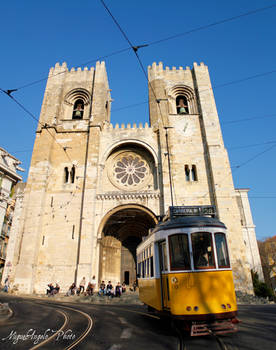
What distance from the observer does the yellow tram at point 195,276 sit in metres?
4.57

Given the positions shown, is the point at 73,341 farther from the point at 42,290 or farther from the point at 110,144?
the point at 110,144

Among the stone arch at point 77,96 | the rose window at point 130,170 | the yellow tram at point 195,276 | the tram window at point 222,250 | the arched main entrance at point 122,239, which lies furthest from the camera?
the stone arch at point 77,96

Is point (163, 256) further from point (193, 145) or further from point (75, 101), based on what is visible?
point (75, 101)

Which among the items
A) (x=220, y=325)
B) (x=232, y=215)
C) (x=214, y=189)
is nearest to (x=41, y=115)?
(x=214, y=189)

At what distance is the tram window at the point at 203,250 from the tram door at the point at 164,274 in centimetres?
71

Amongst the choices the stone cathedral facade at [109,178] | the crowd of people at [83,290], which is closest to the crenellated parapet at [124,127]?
the stone cathedral facade at [109,178]

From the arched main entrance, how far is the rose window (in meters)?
2.58

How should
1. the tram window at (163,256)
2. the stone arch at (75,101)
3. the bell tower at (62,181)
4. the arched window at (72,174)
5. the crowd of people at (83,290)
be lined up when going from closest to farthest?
the tram window at (163,256), the crowd of people at (83,290), the bell tower at (62,181), the arched window at (72,174), the stone arch at (75,101)

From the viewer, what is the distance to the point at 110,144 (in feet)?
63.0

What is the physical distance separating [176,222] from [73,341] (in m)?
3.10

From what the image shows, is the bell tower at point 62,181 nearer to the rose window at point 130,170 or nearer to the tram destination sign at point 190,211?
the rose window at point 130,170

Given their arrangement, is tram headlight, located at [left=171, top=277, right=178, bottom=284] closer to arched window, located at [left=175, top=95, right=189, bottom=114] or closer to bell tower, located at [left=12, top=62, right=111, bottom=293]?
bell tower, located at [left=12, top=62, right=111, bottom=293]

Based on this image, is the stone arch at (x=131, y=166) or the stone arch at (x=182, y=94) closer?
the stone arch at (x=131, y=166)

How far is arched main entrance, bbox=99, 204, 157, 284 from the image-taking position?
1700 cm
